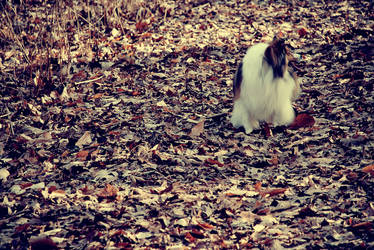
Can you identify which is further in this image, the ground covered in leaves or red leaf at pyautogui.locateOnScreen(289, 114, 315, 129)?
red leaf at pyautogui.locateOnScreen(289, 114, 315, 129)

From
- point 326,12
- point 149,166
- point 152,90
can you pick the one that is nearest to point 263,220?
point 149,166

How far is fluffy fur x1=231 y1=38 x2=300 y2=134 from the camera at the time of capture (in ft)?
12.1

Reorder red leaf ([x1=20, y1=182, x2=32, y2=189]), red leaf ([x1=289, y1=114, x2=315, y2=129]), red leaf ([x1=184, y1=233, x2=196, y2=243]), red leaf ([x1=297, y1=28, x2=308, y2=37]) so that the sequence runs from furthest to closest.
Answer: red leaf ([x1=297, y1=28, x2=308, y2=37]) < red leaf ([x1=289, y1=114, x2=315, y2=129]) < red leaf ([x1=20, y1=182, x2=32, y2=189]) < red leaf ([x1=184, y1=233, x2=196, y2=243])

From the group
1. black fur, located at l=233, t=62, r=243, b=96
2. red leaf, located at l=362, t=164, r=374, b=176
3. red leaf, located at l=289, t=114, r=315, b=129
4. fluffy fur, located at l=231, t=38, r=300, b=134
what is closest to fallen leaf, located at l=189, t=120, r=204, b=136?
fluffy fur, located at l=231, t=38, r=300, b=134

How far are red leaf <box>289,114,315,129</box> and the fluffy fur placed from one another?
0.06 meters

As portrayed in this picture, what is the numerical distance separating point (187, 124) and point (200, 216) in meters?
1.42

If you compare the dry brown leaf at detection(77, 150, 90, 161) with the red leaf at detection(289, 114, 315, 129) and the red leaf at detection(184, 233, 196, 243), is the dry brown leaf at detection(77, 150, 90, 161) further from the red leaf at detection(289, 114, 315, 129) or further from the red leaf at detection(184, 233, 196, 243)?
the red leaf at detection(289, 114, 315, 129)

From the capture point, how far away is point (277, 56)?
366 cm

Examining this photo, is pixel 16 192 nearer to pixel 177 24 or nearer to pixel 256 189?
pixel 256 189

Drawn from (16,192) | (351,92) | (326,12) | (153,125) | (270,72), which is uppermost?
(326,12)

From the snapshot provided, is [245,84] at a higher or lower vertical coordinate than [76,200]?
higher

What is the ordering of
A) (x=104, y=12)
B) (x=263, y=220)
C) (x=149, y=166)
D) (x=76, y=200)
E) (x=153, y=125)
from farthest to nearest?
(x=104, y=12), (x=153, y=125), (x=149, y=166), (x=76, y=200), (x=263, y=220)

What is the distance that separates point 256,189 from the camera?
3.30m

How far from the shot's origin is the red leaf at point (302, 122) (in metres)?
4.07
